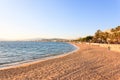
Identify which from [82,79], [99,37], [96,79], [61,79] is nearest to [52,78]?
[61,79]

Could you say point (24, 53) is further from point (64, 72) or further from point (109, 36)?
point (109, 36)

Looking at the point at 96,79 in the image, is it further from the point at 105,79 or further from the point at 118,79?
the point at 118,79

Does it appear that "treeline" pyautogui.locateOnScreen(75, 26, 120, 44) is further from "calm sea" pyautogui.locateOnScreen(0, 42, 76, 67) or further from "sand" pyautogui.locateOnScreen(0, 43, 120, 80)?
"sand" pyautogui.locateOnScreen(0, 43, 120, 80)

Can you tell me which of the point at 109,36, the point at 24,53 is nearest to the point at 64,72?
the point at 24,53

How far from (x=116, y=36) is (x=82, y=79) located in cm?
8996

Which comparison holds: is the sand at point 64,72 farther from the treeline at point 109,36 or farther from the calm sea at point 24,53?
the treeline at point 109,36

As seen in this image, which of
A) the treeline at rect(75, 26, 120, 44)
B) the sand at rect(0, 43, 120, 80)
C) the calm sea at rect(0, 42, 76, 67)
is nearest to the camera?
the sand at rect(0, 43, 120, 80)

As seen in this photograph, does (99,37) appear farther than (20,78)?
Yes

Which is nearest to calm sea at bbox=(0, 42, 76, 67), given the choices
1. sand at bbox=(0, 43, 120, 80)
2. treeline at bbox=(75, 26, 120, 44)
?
sand at bbox=(0, 43, 120, 80)

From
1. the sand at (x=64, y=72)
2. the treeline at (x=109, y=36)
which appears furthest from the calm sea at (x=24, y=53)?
the treeline at (x=109, y=36)

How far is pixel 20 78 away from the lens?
503 inches

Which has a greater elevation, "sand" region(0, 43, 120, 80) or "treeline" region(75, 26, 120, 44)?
"treeline" region(75, 26, 120, 44)

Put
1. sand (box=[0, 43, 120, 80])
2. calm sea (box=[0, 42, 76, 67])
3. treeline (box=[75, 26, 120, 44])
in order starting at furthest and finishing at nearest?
1. treeline (box=[75, 26, 120, 44])
2. calm sea (box=[0, 42, 76, 67])
3. sand (box=[0, 43, 120, 80])

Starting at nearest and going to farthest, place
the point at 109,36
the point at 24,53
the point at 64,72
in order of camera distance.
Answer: the point at 64,72
the point at 24,53
the point at 109,36
